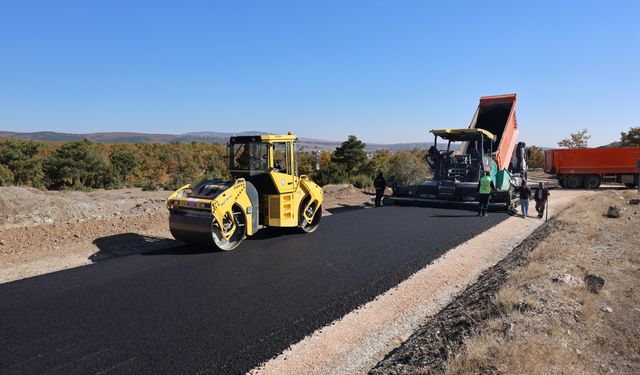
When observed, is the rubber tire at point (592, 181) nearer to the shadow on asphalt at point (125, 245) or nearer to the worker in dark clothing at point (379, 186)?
the worker in dark clothing at point (379, 186)

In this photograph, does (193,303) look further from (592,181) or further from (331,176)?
(592,181)

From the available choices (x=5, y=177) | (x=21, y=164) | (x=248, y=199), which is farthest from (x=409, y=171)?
(x=21, y=164)

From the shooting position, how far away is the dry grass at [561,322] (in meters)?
3.79

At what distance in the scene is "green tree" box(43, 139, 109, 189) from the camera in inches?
992

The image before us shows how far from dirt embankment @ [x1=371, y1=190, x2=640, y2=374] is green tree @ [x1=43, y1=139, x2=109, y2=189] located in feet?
82.6

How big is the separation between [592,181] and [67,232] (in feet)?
83.4

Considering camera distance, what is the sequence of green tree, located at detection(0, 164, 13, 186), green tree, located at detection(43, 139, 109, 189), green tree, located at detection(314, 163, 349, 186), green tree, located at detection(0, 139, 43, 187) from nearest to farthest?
green tree, located at detection(0, 164, 13, 186)
green tree, located at detection(314, 163, 349, 186)
green tree, located at detection(43, 139, 109, 189)
green tree, located at detection(0, 139, 43, 187)

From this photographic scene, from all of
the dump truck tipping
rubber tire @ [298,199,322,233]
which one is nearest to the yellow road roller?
rubber tire @ [298,199,322,233]

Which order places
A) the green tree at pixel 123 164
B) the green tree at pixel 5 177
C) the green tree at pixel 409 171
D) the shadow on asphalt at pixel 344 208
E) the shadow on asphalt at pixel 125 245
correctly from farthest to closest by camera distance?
the green tree at pixel 123 164 < the green tree at pixel 409 171 < the green tree at pixel 5 177 < the shadow on asphalt at pixel 344 208 < the shadow on asphalt at pixel 125 245

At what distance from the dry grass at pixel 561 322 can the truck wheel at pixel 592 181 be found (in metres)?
17.7

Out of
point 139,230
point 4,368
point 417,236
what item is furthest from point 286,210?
point 4,368

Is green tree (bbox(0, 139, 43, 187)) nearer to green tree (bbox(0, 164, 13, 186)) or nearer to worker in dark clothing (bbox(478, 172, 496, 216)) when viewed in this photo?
green tree (bbox(0, 164, 13, 186))

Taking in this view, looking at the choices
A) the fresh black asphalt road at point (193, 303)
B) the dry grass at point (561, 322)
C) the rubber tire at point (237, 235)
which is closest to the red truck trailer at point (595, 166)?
the dry grass at point (561, 322)

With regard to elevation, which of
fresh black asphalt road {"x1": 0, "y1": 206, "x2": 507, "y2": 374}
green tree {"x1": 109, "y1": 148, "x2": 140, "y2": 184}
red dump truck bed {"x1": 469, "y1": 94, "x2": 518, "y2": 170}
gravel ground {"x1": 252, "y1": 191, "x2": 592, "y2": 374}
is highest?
red dump truck bed {"x1": 469, "y1": 94, "x2": 518, "y2": 170}
